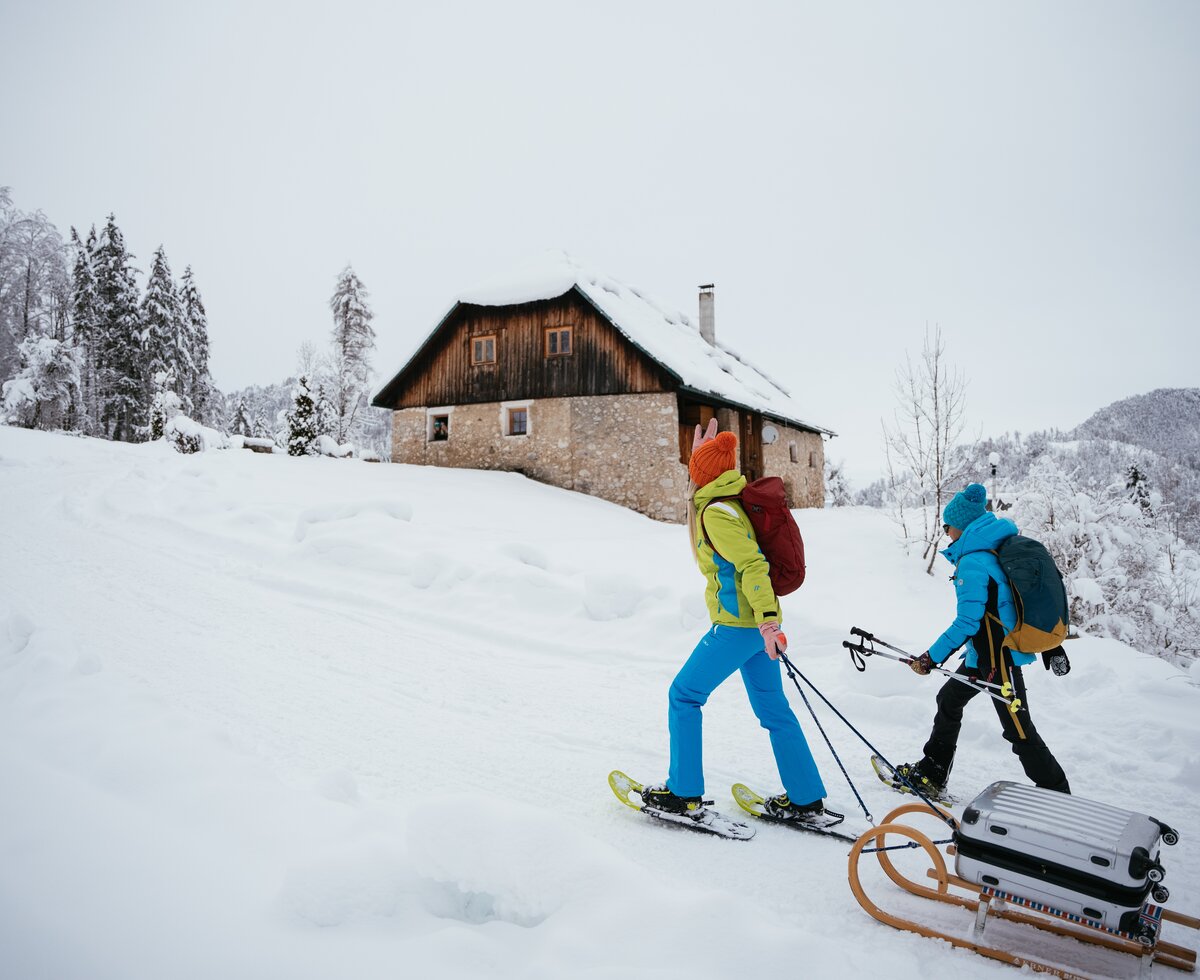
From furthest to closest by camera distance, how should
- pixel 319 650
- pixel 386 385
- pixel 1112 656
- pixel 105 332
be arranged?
pixel 105 332 < pixel 386 385 < pixel 1112 656 < pixel 319 650

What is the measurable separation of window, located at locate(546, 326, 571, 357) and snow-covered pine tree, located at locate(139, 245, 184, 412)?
22.5 metres

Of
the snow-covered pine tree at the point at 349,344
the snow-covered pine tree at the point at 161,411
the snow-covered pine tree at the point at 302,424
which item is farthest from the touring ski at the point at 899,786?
the snow-covered pine tree at the point at 349,344

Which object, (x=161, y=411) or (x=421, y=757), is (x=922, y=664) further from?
(x=161, y=411)

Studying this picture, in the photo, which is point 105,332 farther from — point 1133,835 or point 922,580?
point 1133,835

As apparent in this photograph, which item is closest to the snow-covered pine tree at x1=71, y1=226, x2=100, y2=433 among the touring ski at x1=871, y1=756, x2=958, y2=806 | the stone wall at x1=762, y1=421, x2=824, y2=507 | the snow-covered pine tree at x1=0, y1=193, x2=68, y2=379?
the snow-covered pine tree at x1=0, y1=193, x2=68, y2=379

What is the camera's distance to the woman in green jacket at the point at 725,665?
10.4 ft

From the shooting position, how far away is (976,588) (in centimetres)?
357

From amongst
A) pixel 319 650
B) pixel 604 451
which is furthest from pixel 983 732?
pixel 604 451

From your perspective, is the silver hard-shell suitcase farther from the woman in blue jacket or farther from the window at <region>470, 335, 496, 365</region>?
the window at <region>470, 335, 496, 365</region>

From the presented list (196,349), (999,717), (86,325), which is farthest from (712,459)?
(196,349)

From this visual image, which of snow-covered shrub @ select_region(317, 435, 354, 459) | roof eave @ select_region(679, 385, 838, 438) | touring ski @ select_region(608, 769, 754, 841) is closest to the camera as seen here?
touring ski @ select_region(608, 769, 754, 841)

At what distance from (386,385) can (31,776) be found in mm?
18282

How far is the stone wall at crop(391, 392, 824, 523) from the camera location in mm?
16906

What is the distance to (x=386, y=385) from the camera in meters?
19.9
